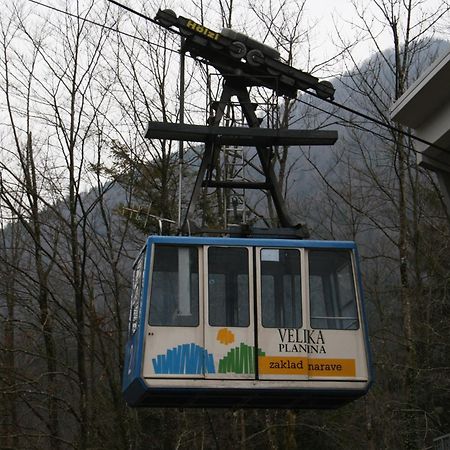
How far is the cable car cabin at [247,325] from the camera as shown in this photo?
9.45 m

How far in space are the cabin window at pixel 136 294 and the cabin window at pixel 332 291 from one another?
1933mm

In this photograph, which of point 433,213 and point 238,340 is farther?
point 433,213

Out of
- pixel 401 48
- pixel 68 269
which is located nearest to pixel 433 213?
pixel 401 48

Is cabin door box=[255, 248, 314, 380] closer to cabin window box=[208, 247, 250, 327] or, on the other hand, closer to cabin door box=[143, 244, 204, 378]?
cabin window box=[208, 247, 250, 327]

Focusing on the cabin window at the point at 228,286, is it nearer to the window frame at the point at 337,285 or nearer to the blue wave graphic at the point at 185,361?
the blue wave graphic at the point at 185,361

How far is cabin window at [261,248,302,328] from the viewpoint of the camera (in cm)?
982

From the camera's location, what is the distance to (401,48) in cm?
2225

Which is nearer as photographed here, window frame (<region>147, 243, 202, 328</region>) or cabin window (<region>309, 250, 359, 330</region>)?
window frame (<region>147, 243, 202, 328</region>)

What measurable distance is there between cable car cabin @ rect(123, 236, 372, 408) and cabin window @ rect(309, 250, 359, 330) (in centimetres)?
1

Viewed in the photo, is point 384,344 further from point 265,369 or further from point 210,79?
point 265,369

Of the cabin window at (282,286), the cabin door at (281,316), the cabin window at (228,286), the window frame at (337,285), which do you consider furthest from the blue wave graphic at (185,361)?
the window frame at (337,285)

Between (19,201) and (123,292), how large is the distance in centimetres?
399

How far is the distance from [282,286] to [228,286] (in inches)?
24.9

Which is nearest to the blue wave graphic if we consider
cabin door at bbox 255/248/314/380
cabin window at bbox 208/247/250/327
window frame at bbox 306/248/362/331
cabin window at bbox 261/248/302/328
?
cabin window at bbox 208/247/250/327
